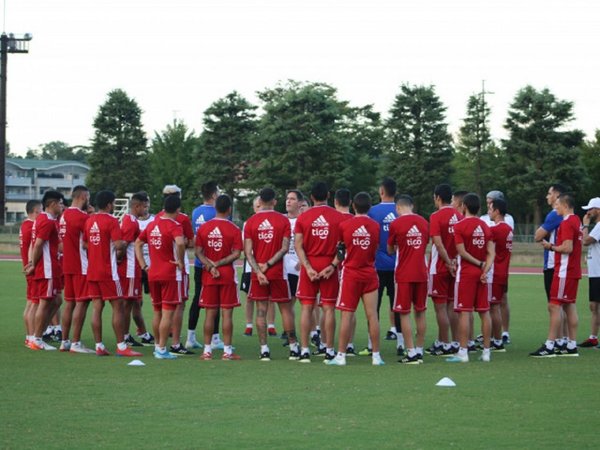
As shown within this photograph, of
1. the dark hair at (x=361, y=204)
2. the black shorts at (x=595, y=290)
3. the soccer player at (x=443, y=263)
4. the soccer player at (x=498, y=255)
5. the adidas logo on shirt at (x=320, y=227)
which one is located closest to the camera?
the dark hair at (x=361, y=204)

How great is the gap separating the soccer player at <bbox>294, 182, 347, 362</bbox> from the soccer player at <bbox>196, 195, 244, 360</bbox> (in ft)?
3.02

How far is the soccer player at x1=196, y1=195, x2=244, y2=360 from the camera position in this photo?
13250 millimetres

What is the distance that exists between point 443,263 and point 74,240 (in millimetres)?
5232

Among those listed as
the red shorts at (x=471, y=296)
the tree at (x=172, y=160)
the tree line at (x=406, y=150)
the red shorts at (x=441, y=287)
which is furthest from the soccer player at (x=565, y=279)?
the tree at (x=172, y=160)

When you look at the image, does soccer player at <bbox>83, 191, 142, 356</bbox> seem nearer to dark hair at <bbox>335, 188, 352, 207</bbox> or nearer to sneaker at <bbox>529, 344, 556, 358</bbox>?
dark hair at <bbox>335, 188, 352, 207</bbox>

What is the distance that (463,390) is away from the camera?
10523 mm

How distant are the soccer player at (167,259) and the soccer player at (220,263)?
12.1 inches

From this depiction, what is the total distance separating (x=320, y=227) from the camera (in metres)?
12.8

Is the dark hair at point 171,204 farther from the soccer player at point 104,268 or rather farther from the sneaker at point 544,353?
the sneaker at point 544,353

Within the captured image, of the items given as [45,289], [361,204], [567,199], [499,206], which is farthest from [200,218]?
[567,199]

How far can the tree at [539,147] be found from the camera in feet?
233

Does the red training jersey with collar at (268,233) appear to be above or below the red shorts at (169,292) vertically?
above

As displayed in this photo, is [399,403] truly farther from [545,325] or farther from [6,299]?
[6,299]

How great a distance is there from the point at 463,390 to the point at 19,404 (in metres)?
4.54
